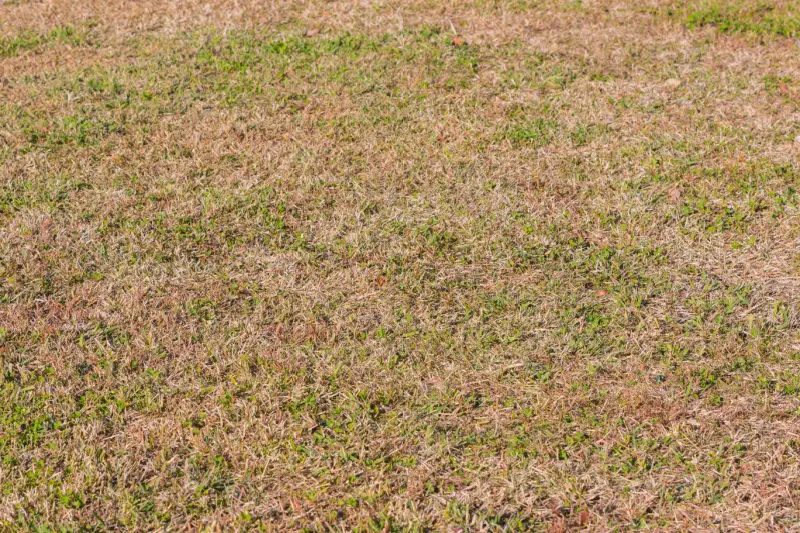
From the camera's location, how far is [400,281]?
4512mm

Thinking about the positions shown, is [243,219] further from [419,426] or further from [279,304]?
[419,426]

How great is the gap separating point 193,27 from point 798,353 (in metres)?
6.15

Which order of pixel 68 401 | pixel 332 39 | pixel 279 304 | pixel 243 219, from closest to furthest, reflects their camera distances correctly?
pixel 68 401 < pixel 279 304 < pixel 243 219 < pixel 332 39

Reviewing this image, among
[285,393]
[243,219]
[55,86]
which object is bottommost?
[285,393]

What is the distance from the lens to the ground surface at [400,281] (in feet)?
11.1

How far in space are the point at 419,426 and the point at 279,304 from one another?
1.16 m

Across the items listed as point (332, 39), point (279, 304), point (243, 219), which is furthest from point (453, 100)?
point (279, 304)

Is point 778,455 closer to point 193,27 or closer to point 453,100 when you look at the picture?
point 453,100

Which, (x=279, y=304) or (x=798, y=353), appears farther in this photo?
(x=279, y=304)

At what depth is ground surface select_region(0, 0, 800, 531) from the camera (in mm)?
3395

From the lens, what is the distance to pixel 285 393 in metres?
3.80

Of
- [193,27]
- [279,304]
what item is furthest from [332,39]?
[279,304]

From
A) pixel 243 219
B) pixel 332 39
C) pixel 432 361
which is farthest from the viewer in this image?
pixel 332 39

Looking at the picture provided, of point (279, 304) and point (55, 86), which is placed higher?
point (55, 86)
